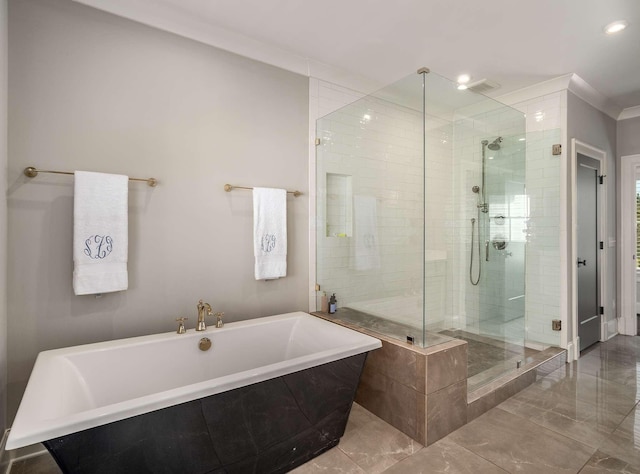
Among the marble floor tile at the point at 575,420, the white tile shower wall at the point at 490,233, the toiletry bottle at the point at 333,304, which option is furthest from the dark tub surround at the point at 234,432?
the white tile shower wall at the point at 490,233

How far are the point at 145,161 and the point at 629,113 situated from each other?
16.6 feet

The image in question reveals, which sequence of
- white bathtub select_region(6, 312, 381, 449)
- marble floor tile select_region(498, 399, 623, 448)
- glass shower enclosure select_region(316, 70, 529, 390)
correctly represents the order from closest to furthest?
white bathtub select_region(6, 312, 381, 449) < marble floor tile select_region(498, 399, 623, 448) < glass shower enclosure select_region(316, 70, 529, 390)

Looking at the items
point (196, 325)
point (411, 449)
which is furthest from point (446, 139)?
point (196, 325)

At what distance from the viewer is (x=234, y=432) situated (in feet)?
4.84

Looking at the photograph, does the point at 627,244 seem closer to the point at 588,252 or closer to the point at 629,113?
the point at 588,252

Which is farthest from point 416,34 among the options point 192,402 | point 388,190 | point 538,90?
point 192,402

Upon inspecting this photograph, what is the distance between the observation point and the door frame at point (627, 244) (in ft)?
12.6

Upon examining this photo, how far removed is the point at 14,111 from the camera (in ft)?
5.82

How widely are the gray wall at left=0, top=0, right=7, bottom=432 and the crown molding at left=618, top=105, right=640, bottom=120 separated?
5570 millimetres

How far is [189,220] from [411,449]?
1.95 meters

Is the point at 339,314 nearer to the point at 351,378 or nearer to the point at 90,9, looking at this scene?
the point at 351,378

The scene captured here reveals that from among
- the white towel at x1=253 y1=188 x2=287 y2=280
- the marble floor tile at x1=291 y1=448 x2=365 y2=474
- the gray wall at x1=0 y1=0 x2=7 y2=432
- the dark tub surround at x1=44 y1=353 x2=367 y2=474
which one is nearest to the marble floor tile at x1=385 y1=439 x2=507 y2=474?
the marble floor tile at x1=291 y1=448 x2=365 y2=474

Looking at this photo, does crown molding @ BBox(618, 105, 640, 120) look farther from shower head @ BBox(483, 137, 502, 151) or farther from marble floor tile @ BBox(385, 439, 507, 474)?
marble floor tile @ BBox(385, 439, 507, 474)

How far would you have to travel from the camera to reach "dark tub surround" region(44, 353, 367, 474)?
3.95 feet
